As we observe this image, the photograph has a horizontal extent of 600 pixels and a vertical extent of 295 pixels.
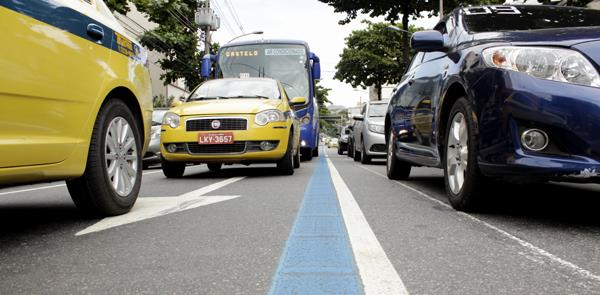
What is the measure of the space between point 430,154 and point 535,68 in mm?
1729

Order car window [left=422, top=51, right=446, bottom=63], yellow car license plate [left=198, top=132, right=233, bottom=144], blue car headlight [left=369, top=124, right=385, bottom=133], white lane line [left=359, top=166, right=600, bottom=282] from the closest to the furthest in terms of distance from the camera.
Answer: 1. white lane line [left=359, top=166, right=600, bottom=282]
2. car window [left=422, top=51, right=446, bottom=63]
3. yellow car license plate [left=198, top=132, right=233, bottom=144]
4. blue car headlight [left=369, top=124, right=385, bottom=133]

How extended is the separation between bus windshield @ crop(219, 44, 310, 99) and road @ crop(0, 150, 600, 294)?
9774 millimetres

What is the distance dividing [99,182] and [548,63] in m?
2.73

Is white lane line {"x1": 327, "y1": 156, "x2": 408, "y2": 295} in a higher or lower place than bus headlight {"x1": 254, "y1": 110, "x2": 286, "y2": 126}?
lower

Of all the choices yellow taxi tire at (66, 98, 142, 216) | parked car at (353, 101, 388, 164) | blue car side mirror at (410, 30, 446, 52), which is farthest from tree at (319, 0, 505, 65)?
yellow taxi tire at (66, 98, 142, 216)

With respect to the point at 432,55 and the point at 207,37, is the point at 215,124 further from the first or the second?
the point at 207,37

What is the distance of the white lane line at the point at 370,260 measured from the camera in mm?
1995

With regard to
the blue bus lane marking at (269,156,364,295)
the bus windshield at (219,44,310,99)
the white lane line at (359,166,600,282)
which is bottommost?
the white lane line at (359,166,600,282)

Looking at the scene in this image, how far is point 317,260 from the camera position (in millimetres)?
2430

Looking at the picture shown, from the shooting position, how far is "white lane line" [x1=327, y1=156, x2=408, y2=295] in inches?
78.5

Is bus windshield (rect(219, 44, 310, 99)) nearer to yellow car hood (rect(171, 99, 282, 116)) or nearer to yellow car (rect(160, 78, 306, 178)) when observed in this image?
yellow car hood (rect(171, 99, 282, 116))

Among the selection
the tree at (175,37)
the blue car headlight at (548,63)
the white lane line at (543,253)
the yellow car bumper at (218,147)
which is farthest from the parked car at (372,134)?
the tree at (175,37)

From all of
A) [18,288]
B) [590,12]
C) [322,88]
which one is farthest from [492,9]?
[322,88]

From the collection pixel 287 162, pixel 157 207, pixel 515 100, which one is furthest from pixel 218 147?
pixel 515 100
